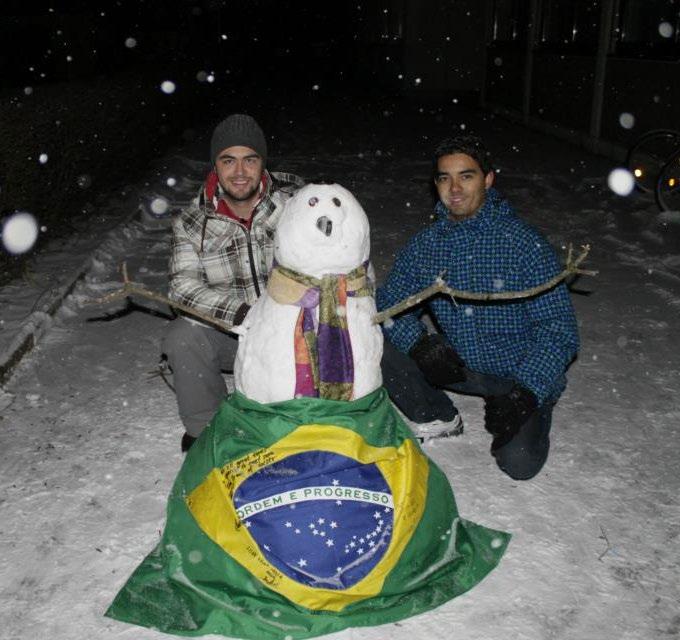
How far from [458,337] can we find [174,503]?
1553 mm

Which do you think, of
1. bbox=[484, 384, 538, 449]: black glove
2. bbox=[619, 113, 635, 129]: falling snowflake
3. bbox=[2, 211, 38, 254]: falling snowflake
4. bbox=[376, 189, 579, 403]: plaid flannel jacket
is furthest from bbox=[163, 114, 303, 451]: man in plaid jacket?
bbox=[619, 113, 635, 129]: falling snowflake

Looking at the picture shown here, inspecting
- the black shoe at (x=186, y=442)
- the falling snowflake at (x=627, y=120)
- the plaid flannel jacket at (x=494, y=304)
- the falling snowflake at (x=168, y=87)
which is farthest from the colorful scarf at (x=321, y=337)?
the falling snowflake at (x=168, y=87)

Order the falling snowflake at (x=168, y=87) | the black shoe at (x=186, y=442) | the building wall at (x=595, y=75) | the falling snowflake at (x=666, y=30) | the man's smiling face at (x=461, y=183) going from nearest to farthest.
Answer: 1. the man's smiling face at (x=461, y=183)
2. the black shoe at (x=186, y=442)
3. the falling snowflake at (x=666, y=30)
4. the building wall at (x=595, y=75)
5. the falling snowflake at (x=168, y=87)

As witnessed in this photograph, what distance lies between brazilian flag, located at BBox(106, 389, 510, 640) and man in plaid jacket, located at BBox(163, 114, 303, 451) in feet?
2.52

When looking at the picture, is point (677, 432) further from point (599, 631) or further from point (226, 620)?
point (226, 620)

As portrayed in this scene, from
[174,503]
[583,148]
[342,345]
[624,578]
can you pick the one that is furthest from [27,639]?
[583,148]

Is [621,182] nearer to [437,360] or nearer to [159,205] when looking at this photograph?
[159,205]

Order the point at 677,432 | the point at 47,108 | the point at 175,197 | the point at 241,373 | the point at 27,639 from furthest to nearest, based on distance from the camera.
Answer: the point at 175,197 < the point at 47,108 < the point at 677,432 < the point at 241,373 < the point at 27,639

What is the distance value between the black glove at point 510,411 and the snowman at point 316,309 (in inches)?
29.9

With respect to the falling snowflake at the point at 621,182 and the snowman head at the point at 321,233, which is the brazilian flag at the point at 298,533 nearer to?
the snowman head at the point at 321,233

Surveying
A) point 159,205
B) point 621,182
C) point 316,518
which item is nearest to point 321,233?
point 316,518

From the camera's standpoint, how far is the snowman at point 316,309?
2.35m

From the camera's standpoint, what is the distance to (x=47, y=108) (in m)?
6.13

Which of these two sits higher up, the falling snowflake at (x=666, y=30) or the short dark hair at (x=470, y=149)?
the falling snowflake at (x=666, y=30)
